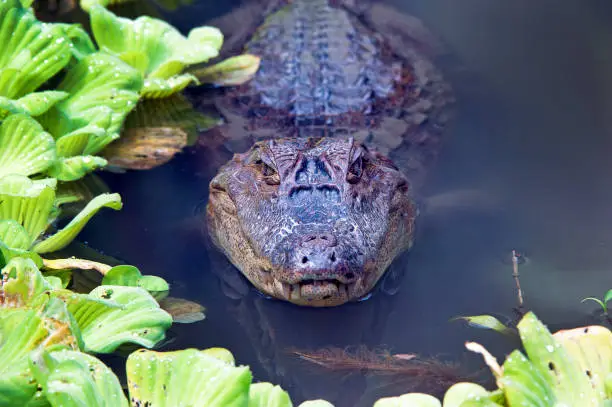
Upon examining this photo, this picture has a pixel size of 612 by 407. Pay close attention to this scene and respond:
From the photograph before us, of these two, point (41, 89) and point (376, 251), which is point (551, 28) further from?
point (41, 89)

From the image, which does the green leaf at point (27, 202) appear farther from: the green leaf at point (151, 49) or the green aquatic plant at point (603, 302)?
the green aquatic plant at point (603, 302)

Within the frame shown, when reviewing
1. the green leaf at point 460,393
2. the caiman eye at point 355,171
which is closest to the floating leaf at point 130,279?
the caiman eye at point 355,171

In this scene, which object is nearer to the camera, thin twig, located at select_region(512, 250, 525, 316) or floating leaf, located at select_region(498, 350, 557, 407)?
floating leaf, located at select_region(498, 350, 557, 407)

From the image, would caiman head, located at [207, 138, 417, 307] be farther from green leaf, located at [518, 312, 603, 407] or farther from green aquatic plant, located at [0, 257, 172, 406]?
green leaf, located at [518, 312, 603, 407]

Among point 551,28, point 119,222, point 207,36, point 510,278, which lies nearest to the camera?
point 510,278

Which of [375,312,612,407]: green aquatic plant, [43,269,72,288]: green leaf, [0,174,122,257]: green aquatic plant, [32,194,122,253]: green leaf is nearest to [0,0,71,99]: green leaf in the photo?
[0,174,122,257]: green aquatic plant

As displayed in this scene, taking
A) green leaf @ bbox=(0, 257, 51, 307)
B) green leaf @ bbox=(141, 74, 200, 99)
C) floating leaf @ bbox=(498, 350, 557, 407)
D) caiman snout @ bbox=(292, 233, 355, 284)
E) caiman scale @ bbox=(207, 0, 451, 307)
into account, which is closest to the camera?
floating leaf @ bbox=(498, 350, 557, 407)

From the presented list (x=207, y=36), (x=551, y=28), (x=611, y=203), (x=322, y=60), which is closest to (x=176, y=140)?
(x=207, y=36)
